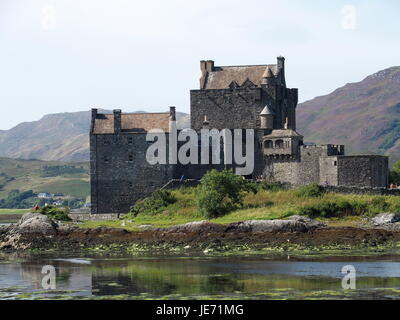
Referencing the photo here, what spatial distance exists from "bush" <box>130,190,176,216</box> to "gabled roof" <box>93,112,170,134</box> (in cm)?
787

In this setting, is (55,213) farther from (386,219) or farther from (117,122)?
(386,219)

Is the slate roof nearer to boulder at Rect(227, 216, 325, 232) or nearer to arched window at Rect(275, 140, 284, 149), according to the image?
arched window at Rect(275, 140, 284, 149)

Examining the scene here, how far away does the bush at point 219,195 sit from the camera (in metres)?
68.7

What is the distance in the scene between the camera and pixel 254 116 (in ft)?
A: 276

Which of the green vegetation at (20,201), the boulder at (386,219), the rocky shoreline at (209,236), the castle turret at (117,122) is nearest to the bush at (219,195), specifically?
the rocky shoreline at (209,236)

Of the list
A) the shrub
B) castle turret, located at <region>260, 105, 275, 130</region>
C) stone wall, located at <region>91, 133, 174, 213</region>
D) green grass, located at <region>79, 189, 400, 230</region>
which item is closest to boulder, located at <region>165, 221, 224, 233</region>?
green grass, located at <region>79, 189, 400, 230</region>

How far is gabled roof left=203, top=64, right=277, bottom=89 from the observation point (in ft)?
283

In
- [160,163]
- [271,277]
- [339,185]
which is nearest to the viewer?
[271,277]

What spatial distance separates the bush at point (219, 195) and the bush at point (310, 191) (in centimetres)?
448

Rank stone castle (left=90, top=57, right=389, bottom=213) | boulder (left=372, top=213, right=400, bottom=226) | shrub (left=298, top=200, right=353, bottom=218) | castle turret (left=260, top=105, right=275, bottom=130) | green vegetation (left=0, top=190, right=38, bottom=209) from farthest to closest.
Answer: green vegetation (left=0, top=190, right=38, bottom=209) → castle turret (left=260, top=105, right=275, bottom=130) → stone castle (left=90, top=57, right=389, bottom=213) → shrub (left=298, top=200, right=353, bottom=218) → boulder (left=372, top=213, right=400, bottom=226)

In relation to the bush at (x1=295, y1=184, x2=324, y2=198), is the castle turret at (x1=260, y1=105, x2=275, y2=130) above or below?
above

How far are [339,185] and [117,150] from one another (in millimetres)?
19631

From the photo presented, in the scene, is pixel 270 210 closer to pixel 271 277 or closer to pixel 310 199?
pixel 310 199
